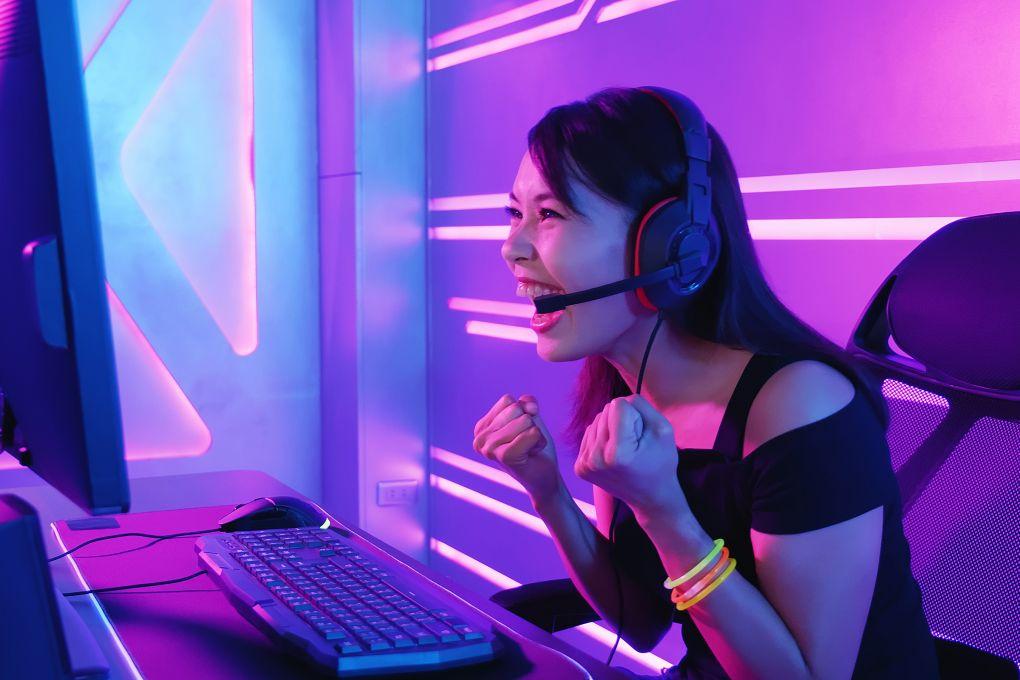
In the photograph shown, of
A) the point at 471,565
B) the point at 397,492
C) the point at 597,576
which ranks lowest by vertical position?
the point at 471,565

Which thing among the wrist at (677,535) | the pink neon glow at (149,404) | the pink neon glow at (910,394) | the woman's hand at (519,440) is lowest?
the pink neon glow at (149,404)

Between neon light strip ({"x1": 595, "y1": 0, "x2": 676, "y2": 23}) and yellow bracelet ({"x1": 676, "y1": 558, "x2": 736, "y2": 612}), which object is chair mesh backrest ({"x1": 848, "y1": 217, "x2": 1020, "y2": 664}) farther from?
neon light strip ({"x1": 595, "y1": 0, "x2": 676, "y2": 23})

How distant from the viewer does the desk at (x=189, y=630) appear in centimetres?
78

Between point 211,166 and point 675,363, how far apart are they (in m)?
2.09

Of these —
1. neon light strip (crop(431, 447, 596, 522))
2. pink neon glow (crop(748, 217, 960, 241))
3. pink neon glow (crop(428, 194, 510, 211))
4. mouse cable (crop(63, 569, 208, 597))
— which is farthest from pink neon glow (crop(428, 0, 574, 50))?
mouse cable (crop(63, 569, 208, 597))

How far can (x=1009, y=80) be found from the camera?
1.42 meters

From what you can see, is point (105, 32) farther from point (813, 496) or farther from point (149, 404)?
point (813, 496)

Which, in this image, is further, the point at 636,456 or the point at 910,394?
the point at 910,394

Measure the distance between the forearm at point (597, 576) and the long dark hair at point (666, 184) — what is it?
0.27m

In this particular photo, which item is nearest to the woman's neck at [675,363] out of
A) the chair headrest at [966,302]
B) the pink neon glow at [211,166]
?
the chair headrest at [966,302]

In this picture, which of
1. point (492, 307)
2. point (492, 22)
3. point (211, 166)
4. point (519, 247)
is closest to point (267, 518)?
point (519, 247)

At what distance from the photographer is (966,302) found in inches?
38.8

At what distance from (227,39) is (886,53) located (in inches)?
79.4

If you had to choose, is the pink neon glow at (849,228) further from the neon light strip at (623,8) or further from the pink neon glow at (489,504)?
the pink neon glow at (489,504)
